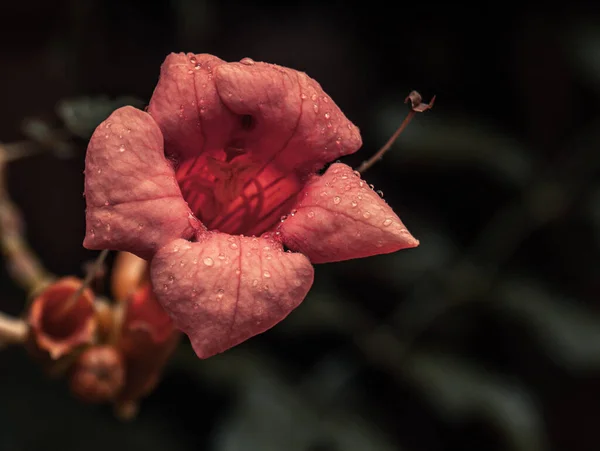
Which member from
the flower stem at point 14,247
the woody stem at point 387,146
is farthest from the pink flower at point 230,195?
the flower stem at point 14,247

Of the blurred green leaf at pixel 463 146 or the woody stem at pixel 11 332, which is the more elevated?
the blurred green leaf at pixel 463 146

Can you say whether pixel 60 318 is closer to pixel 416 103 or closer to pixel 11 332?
pixel 11 332

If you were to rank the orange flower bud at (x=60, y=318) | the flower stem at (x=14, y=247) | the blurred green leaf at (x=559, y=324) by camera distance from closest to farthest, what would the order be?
the orange flower bud at (x=60, y=318) → the flower stem at (x=14, y=247) → the blurred green leaf at (x=559, y=324)

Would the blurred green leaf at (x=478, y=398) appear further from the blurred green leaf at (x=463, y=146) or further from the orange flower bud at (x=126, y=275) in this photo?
the orange flower bud at (x=126, y=275)

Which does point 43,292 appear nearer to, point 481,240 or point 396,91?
point 481,240

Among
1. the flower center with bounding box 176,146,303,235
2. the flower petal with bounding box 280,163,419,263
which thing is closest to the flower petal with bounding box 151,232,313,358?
the flower petal with bounding box 280,163,419,263

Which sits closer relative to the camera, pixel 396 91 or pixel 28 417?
pixel 28 417

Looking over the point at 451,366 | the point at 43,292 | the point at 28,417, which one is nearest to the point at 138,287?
the point at 43,292
